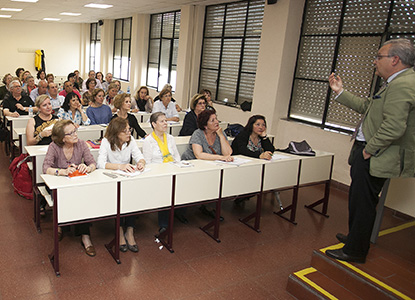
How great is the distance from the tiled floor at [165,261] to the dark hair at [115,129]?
0.93m

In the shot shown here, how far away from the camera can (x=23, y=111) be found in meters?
6.29

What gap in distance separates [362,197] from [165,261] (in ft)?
5.86

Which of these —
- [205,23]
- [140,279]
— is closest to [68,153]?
[140,279]

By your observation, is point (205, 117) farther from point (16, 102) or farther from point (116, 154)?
point (16, 102)

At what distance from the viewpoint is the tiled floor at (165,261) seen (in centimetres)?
289

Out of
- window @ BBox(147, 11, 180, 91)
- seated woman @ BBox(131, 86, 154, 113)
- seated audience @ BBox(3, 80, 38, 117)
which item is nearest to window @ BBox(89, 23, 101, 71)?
window @ BBox(147, 11, 180, 91)

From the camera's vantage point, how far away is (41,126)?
436 cm

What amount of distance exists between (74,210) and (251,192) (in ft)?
6.10

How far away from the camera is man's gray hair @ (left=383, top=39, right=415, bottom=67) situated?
8.04ft

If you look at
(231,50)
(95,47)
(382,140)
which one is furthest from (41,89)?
(95,47)

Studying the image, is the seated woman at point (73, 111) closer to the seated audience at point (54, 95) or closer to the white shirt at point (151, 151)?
the seated audience at point (54, 95)

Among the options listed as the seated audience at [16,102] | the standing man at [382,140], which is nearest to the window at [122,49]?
the seated audience at [16,102]

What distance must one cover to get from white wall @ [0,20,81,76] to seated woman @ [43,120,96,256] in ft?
50.9

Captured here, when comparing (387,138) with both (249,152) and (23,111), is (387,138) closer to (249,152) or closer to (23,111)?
(249,152)
